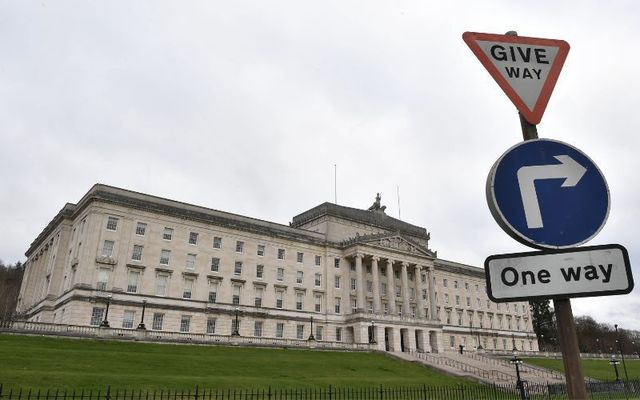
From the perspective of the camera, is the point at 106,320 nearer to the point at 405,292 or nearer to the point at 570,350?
the point at 405,292

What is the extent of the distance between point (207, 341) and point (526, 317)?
86510mm

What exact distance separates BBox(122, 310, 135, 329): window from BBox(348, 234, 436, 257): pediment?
3758cm

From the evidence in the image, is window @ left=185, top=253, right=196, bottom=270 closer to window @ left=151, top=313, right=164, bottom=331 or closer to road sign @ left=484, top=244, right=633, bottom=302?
window @ left=151, top=313, right=164, bottom=331

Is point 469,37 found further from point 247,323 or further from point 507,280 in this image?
point 247,323

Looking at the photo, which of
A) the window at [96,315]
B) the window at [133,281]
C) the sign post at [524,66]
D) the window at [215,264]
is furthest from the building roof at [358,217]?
the sign post at [524,66]

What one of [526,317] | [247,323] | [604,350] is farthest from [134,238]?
[604,350]

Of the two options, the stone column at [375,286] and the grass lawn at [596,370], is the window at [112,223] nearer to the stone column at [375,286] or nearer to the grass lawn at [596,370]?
the stone column at [375,286]

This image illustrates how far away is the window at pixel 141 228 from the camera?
6444 centimetres

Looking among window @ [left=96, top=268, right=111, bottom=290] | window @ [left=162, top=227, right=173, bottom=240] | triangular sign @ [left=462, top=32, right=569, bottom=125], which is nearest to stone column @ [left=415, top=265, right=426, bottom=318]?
window @ [left=162, top=227, right=173, bottom=240]

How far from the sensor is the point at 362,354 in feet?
199

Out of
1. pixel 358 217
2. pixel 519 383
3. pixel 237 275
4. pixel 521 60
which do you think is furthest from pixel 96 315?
pixel 521 60

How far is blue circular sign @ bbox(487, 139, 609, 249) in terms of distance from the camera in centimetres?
322

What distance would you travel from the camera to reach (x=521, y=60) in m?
4.07

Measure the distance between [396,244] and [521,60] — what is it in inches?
3273
